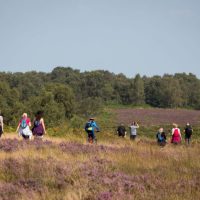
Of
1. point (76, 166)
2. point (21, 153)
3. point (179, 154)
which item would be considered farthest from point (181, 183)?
point (21, 153)

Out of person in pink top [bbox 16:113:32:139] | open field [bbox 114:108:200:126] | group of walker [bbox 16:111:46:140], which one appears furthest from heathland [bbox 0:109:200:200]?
open field [bbox 114:108:200:126]

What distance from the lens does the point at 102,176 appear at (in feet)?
23.7

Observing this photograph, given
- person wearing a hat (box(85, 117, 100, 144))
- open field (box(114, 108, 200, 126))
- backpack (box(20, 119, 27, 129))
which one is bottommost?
open field (box(114, 108, 200, 126))

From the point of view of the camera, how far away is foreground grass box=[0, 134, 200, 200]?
20.4 feet

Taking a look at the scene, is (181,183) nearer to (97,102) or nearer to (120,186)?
(120,186)

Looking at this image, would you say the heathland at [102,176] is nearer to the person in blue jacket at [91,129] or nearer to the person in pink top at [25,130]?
the person in pink top at [25,130]

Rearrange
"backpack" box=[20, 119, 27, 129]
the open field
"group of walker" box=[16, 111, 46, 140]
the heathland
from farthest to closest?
1. the open field
2. "backpack" box=[20, 119, 27, 129]
3. "group of walker" box=[16, 111, 46, 140]
4. the heathland

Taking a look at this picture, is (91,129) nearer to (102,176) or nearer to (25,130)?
(25,130)

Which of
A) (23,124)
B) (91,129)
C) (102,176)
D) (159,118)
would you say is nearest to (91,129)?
(91,129)

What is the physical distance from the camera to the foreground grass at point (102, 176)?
6.21 meters

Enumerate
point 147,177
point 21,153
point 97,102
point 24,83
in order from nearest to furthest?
point 147,177 → point 21,153 → point 97,102 → point 24,83

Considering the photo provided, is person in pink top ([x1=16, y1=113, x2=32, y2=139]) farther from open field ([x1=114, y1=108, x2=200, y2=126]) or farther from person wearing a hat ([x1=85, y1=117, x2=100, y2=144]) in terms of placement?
open field ([x1=114, y1=108, x2=200, y2=126])

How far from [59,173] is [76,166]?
1.75 feet

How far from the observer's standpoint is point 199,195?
603cm
